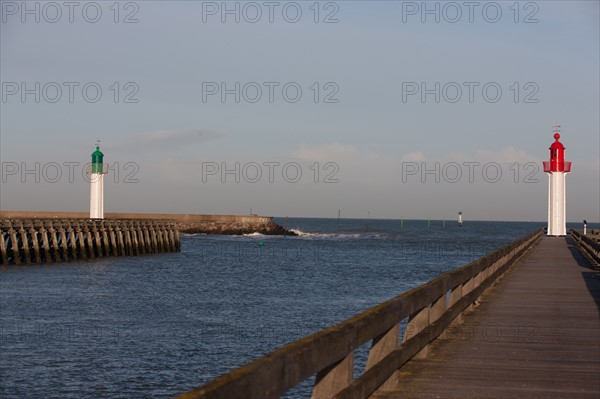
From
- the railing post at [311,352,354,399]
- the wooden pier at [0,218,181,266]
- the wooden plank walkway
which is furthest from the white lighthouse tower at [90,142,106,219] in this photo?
the railing post at [311,352,354,399]

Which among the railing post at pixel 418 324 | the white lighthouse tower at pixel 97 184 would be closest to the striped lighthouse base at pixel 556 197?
the white lighthouse tower at pixel 97 184

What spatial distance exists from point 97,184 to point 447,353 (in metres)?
61.9

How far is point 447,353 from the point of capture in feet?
31.2

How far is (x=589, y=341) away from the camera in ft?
35.5

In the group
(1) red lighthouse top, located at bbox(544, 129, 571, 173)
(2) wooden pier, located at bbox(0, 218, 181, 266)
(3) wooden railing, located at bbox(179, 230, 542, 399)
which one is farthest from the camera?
(1) red lighthouse top, located at bbox(544, 129, 571, 173)

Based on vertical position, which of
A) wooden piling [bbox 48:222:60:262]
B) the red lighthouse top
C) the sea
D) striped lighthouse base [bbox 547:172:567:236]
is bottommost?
the sea

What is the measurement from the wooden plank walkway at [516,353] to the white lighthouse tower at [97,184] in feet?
181

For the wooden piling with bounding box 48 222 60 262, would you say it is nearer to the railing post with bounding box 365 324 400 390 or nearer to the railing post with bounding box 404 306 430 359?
the railing post with bounding box 404 306 430 359

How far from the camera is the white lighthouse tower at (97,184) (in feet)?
224

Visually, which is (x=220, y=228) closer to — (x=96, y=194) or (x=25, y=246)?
(x=96, y=194)

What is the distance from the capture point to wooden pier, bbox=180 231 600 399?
15.5 feet

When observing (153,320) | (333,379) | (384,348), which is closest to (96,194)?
(153,320)

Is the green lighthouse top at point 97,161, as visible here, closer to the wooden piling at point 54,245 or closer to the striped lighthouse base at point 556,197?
the wooden piling at point 54,245

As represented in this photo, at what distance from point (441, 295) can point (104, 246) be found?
50.4 m
